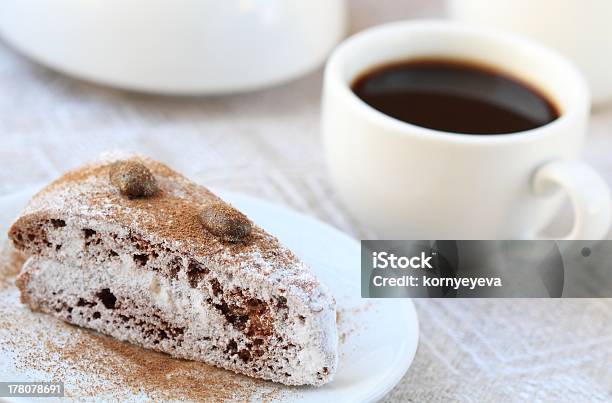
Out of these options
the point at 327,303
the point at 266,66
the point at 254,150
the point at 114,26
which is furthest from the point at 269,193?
the point at 327,303

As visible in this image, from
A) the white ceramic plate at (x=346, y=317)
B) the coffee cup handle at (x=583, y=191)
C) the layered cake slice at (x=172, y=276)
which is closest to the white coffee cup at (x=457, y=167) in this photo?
the coffee cup handle at (x=583, y=191)

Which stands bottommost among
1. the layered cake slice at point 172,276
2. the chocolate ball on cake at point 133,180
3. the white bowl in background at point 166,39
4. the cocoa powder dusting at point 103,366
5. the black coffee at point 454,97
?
the cocoa powder dusting at point 103,366

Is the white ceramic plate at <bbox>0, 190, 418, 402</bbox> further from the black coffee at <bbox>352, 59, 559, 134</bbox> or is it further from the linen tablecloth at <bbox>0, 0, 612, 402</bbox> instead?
the black coffee at <bbox>352, 59, 559, 134</bbox>

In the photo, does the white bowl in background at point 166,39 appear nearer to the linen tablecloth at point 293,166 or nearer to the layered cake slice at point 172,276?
the linen tablecloth at point 293,166

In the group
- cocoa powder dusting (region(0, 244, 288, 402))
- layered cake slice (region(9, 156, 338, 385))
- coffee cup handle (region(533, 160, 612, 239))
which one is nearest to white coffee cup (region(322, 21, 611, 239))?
coffee cup handle (region(533, 160, 612, 239))

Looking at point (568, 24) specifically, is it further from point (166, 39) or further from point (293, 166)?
point (166, 39)

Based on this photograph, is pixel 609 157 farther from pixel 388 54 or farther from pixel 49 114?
pixel 49 114

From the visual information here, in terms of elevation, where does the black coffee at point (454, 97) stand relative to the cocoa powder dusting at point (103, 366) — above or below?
above
